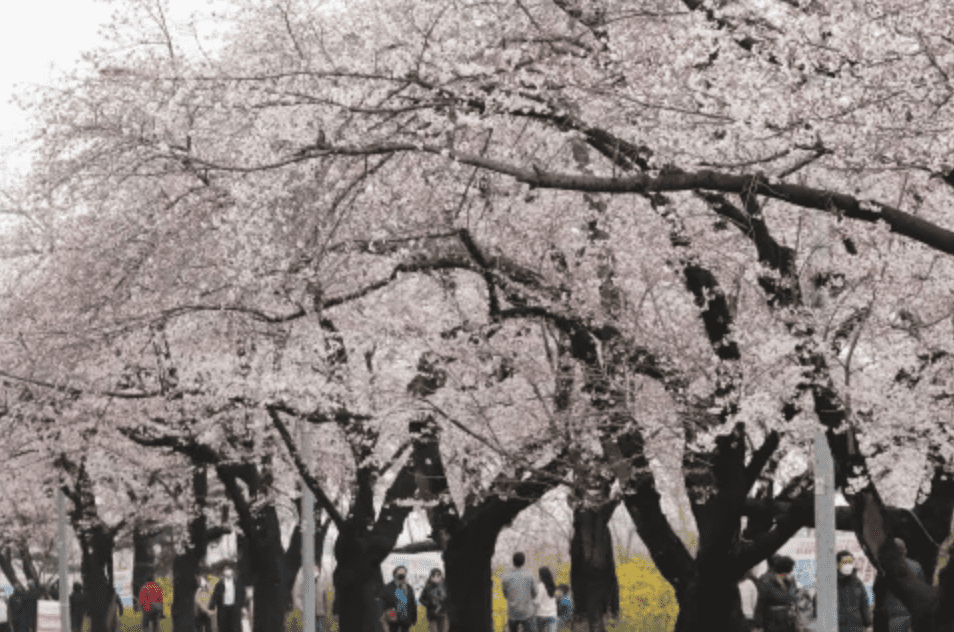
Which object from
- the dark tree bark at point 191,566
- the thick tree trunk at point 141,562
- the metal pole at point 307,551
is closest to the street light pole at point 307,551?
the metal pole at point 307,551

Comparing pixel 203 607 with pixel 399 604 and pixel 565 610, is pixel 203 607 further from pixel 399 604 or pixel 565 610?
pixel 565 610

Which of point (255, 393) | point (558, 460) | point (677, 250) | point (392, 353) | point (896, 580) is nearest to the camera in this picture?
point (896, 580)

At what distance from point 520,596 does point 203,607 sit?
39.9 feet

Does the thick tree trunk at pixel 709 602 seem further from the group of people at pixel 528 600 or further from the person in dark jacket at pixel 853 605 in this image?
the group of people at pixel 528 600

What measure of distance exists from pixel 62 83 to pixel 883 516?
27.8 ft

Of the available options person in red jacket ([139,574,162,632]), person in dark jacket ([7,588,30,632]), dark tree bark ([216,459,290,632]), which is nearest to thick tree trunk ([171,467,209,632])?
person in red jacket ([139,574,162,632])

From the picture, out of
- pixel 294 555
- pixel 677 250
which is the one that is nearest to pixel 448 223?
pixel 677 250

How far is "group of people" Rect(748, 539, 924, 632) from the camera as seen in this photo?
1759 centimetres

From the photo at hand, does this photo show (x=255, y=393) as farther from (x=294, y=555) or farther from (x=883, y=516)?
(x=294, y=555)

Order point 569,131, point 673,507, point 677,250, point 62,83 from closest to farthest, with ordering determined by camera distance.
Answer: point 569,131
point 677,250
point 62,83
point 673,507

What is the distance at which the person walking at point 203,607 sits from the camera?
32250 millimetres

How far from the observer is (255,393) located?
18984mm

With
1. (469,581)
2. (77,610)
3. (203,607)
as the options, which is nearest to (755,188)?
(469,581)

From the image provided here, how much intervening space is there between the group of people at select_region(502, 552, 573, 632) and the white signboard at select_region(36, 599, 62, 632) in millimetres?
9655
